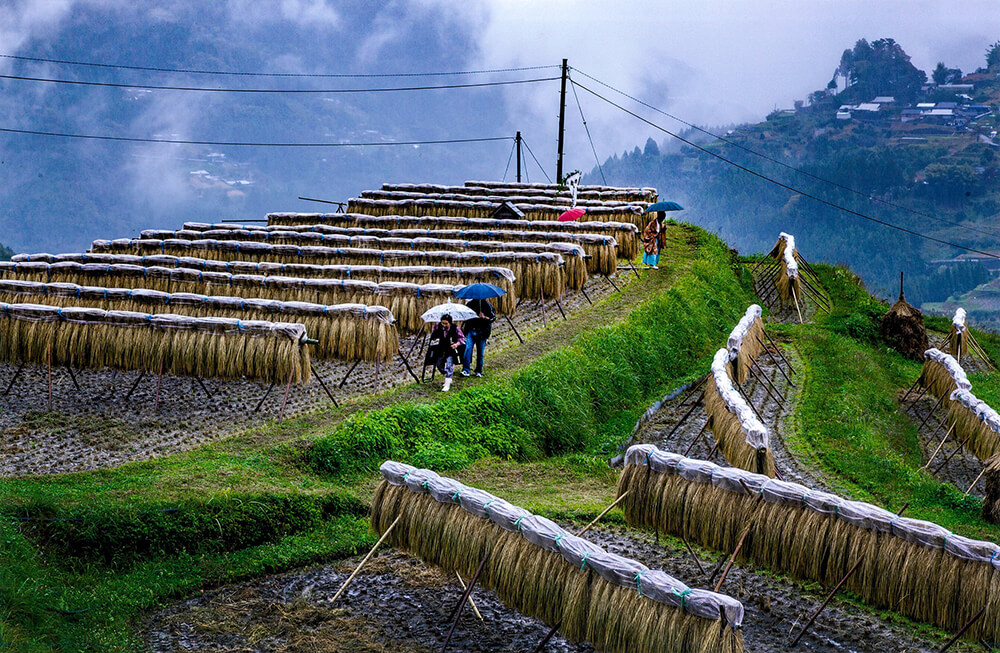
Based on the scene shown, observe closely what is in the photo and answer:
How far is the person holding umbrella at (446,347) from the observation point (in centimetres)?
1850

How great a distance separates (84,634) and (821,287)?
3152 cm

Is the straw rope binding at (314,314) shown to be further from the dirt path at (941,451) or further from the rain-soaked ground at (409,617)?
the dirt path at (941,451)

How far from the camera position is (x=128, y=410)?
680 inches

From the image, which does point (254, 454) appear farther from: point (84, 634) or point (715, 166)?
point (715, 166)

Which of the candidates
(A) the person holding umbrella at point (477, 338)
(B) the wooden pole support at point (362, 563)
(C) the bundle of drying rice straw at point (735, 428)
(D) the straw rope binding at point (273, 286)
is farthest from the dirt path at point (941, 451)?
(B) the wooden pole support at point (362, 563)

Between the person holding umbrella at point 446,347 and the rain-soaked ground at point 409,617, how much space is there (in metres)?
6.78

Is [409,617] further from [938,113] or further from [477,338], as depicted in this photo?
[938,113]

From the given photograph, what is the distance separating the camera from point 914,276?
112 m

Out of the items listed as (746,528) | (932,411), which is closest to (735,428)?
(746,528)

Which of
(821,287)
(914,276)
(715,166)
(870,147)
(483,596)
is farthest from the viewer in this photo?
(715,166)

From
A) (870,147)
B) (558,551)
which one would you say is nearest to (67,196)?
(870,147)

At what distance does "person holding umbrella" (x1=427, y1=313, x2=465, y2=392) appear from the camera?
18.5 m

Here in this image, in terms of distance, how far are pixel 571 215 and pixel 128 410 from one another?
1875cm

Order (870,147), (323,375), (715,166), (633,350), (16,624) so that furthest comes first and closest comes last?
(715,166) < (870,147) < (633,350) < (323,375) < (16,624)
